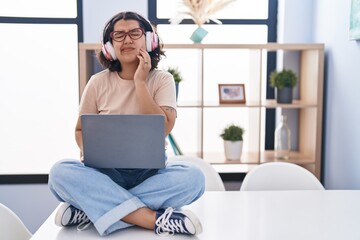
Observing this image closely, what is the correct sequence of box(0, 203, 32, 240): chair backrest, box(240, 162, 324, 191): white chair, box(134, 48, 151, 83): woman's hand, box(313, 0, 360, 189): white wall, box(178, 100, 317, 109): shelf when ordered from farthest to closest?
box(178, 100, 317, 109): shelf < box(313, 0, 360, 189): white wall < box(240, 162, 324, 191): white chair < box(0, 203, 32, 240): chair backrest < box(134, 48, 151, 83): woman's hand

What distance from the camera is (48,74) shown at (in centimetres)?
297

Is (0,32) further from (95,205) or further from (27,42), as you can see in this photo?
(95,205)

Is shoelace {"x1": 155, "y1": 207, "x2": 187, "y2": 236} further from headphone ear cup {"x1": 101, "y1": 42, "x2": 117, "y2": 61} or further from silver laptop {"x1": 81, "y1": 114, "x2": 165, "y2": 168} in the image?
headphone ear cup {"x1": 101, "y1": 42, "x2": 117, "y2": 61}

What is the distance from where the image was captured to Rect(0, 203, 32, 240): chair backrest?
1.48 meters

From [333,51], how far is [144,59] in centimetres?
150

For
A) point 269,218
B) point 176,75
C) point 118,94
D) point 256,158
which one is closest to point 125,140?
point 118,94

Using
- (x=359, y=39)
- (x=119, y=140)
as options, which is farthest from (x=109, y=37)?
(x=359, y=39)

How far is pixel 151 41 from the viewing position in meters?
1.44

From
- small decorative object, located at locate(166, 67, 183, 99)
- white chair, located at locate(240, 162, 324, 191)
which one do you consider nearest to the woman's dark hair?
white chair, located at locate(240, 162, 324, 191)

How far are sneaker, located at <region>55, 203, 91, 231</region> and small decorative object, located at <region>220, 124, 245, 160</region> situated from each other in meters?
1.48

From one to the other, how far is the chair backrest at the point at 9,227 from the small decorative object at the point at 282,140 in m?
1.71

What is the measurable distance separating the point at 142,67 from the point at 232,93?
1.42 meters

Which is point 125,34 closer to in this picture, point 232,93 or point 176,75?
point 176,75

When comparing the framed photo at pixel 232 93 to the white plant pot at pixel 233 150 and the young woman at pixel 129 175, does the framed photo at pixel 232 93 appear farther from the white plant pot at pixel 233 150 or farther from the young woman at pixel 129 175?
the young woman at pixel 129 175
